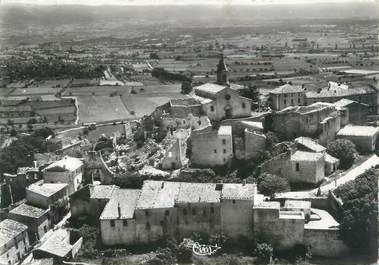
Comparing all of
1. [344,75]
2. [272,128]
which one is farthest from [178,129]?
[344,75]

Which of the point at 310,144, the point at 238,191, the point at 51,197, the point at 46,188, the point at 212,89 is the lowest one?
the point at 51,197

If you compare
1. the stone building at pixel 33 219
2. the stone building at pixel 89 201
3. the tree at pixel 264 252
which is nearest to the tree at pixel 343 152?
A: the tree at pixel 264 252

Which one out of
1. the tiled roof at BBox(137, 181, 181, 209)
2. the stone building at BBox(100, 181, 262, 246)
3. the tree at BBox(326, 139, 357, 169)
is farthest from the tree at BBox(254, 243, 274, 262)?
the tree at BBox(326, 139, 357, 169)

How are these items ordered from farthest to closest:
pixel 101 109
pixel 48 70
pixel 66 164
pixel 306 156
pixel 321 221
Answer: pixel 48 70 → pixel 101 109 → pixel 66 164 → pixel 306 156 → pixel 321 221

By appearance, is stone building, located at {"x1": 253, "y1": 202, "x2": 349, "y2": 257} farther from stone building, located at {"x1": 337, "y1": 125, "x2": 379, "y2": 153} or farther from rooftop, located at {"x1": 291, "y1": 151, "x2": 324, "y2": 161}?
stone building, located at {"x1": 337, "y1": 125, "x2": 379, "y2": 153}

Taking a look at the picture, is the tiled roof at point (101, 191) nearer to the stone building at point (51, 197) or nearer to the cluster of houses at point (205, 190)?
the cluster of houses at point (205, 190)

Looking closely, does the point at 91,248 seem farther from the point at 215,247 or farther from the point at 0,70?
the point at 0,70

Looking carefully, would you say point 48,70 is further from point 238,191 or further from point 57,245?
point 238,191

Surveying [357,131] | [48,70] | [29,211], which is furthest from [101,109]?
[357,131]
